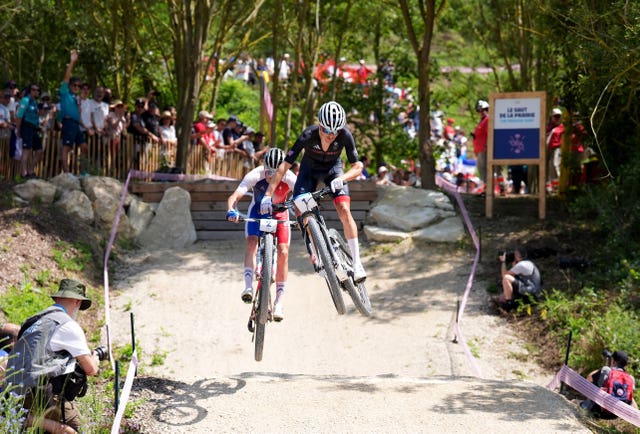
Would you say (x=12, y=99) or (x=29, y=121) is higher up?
(x=12, y=99)

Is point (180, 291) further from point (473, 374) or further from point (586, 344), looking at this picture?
point (586, 344)

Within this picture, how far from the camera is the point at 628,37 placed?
11305mm

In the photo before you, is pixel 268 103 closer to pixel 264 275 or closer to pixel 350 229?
pixel 350 229

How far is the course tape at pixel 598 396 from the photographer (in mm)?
10188

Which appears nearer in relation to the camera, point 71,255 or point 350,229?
point 350,229

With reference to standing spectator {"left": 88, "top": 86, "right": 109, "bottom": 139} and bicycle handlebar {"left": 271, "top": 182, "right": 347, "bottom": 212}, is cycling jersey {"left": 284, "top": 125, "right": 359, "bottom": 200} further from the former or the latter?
standing spectator {"left": 88, "top": 86, "right": 109, "bottom": 139}

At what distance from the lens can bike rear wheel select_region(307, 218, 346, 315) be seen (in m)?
9.80

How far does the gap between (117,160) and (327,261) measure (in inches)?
407

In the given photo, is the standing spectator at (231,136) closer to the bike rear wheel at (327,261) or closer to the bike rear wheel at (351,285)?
the bike rear wheel at (351,285)

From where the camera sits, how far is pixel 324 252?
9.91 m

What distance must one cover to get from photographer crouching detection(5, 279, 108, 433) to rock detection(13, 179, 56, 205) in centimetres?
942

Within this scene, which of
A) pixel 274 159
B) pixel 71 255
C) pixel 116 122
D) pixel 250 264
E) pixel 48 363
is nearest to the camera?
pixel 48 363

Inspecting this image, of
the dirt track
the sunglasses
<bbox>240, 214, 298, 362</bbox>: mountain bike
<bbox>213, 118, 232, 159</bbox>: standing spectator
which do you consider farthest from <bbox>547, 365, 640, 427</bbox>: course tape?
<bbox>213, 118, 232, 159</bbox>: standing spectator

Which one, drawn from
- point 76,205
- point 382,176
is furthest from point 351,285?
point 382,176
